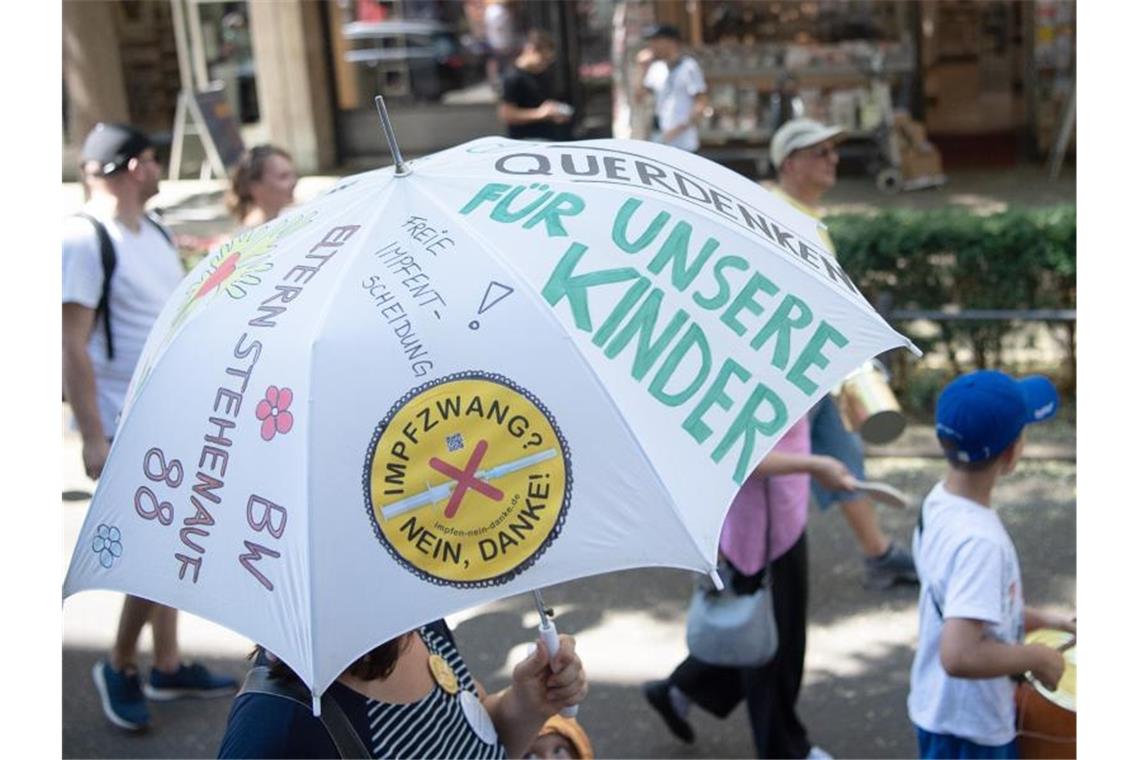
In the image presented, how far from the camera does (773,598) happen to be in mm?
4426

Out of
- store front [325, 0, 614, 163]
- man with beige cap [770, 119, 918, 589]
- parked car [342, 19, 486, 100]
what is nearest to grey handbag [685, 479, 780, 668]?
man with beige cap [770, 119, 918, 589]

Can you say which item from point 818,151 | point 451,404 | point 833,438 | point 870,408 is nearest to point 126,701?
point 833,438

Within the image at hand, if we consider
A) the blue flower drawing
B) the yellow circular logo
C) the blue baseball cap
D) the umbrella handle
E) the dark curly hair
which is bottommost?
the umbrella handle

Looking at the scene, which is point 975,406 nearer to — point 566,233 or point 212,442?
point 566,233

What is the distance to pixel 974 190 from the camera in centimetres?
1253

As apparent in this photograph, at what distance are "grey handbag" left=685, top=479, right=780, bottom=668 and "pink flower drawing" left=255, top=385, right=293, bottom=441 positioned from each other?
2189 mm

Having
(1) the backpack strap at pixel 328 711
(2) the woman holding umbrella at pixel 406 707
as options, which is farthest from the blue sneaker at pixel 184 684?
(1) the backpack strap at pixel 328 711

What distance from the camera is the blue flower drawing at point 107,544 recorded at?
243cm

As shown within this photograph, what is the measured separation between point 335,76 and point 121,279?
10.6 meters

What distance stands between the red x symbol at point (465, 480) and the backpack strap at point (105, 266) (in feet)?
9.76

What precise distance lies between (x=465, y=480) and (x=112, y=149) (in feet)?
10.4

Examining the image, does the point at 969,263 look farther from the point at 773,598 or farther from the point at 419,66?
the point at 419,66

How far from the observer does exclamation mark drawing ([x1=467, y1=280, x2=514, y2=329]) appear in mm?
2320

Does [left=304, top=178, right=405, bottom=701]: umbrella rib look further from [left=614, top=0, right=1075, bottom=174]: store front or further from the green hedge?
[left=614, top=0, right=1075, bottom=174]: store front
